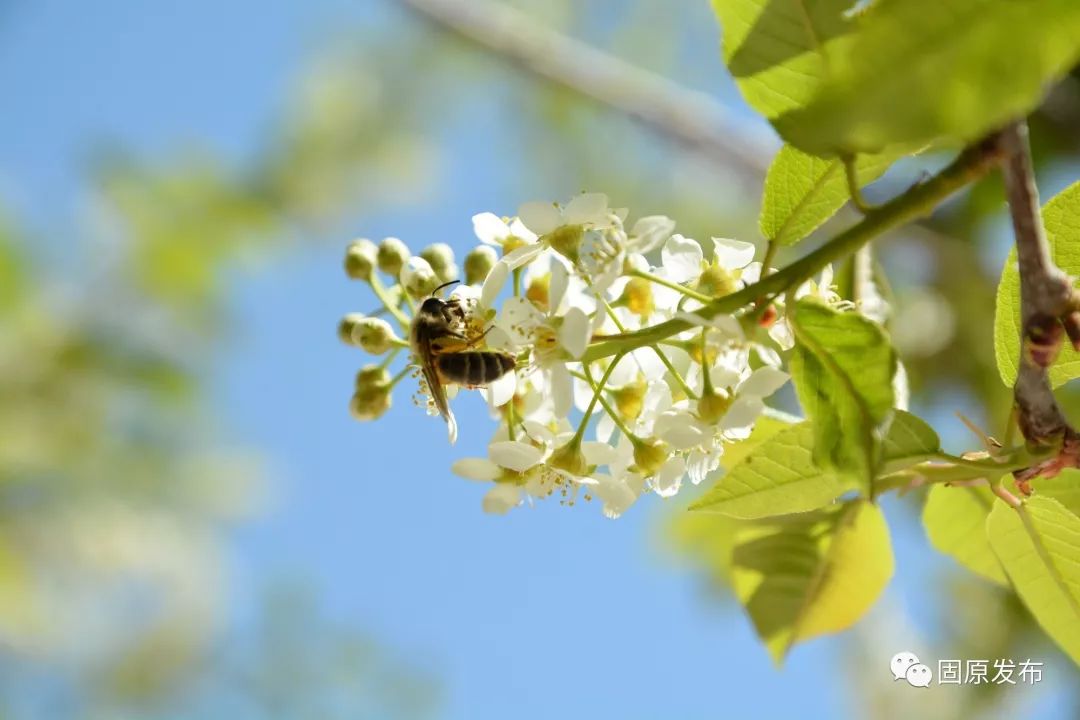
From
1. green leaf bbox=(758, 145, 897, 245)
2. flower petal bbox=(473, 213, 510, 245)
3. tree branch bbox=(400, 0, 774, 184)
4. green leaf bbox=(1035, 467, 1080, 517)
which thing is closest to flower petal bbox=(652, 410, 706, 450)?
green leaf bbox=(758, 145, 897, 245)

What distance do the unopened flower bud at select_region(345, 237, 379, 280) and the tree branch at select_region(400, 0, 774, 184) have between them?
7.28 feet

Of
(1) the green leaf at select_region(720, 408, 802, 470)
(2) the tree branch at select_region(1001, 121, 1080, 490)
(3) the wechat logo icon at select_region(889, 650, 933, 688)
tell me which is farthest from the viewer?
(3) the wechat logo icon at select_region(889, 650, 933, 688)

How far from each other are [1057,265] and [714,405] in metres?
0.39

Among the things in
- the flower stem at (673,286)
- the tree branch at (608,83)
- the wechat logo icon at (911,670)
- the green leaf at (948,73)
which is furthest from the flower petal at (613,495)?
the tree branch at (608,83)

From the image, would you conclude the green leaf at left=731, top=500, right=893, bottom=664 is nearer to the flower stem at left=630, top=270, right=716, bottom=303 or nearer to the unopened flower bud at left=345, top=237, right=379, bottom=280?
the flower stem at left=630, top=270, right=716, bottom=303

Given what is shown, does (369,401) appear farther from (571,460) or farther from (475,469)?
(571,460)

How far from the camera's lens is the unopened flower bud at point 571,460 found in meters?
1.11

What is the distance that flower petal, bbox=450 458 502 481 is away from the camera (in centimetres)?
116

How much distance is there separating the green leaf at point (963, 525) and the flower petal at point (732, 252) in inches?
17.3

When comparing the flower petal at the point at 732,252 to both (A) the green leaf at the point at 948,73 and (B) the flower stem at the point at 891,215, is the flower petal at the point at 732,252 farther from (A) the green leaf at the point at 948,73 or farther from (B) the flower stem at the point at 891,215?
(A) the green leaf at the point at 948,73

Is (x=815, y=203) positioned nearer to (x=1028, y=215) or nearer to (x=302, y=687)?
(x=1028, y=215)

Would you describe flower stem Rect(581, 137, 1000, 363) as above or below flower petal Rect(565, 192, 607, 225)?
below

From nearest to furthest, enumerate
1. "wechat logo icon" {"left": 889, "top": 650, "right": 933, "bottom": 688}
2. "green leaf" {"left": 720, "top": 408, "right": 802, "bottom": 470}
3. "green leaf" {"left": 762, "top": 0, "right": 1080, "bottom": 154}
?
"green leaf" {"left": 762, "top": 0, "right": 1080, "bottom": 154}, "green leaf" {"left": 720, "top": 408, "right": 802, "bottom": 470}, "wechat logo icon" {"left": 889, "top": 650, "right": 933, "bottom": 688}

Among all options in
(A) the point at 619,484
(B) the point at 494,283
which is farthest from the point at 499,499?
(B) the point at 494,283
